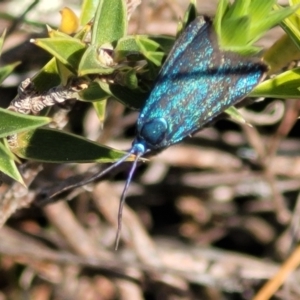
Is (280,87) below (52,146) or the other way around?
the other way around

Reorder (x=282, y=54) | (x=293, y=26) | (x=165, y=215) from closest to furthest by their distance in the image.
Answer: (x=293, y=26), (x=282, y=54), (x=165, y=215)

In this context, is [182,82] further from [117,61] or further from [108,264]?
[108,264]

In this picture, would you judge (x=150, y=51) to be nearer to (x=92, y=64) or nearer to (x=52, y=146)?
(x=92, y=64)

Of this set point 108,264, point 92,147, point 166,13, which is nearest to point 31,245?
point 108,264

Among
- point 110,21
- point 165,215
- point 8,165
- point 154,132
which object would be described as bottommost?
point 165,215

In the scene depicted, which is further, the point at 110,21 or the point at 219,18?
the point at 110,21

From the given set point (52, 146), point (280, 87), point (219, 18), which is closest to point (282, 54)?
point (280, 87)

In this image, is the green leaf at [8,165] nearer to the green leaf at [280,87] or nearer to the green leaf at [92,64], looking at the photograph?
the green leaf at [92,64]
